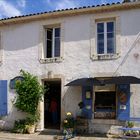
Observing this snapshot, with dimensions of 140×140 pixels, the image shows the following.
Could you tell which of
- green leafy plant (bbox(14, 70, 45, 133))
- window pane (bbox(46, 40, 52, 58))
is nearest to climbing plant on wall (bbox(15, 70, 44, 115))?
green leafy plant (bbox(14, 70, 45, 133))

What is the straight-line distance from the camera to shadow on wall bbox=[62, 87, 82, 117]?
16781mm

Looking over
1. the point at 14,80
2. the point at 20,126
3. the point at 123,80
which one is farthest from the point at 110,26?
the point at 20,126

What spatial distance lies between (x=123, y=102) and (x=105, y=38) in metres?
3.06

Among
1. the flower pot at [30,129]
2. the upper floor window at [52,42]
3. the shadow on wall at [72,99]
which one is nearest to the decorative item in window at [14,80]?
the upper floor window at [52,42]

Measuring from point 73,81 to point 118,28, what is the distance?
10.2ft

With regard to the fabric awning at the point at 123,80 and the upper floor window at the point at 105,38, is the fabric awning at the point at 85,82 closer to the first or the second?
the fabric awning at the point at 123,80

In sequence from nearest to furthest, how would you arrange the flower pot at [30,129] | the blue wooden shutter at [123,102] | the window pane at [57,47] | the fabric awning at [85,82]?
the fabric awning at [85,82] → the blue wooden shutter at [123,102] → the flower pot at [30,129] → the window pane at [57,47]

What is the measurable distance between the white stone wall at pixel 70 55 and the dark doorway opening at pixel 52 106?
5.36 ft

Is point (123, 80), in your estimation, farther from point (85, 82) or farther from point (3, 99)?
point (3, 99)

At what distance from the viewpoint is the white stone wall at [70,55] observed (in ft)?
52.3

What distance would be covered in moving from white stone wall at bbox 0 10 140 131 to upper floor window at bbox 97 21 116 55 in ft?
1.52

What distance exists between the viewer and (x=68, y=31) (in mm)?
17297

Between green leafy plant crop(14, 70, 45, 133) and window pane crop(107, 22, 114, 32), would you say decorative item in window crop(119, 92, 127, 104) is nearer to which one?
window pane crop(107, 22, 114, 32)

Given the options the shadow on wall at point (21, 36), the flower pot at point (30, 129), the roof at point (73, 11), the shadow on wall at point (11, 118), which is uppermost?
the roof at point (73, 11)
